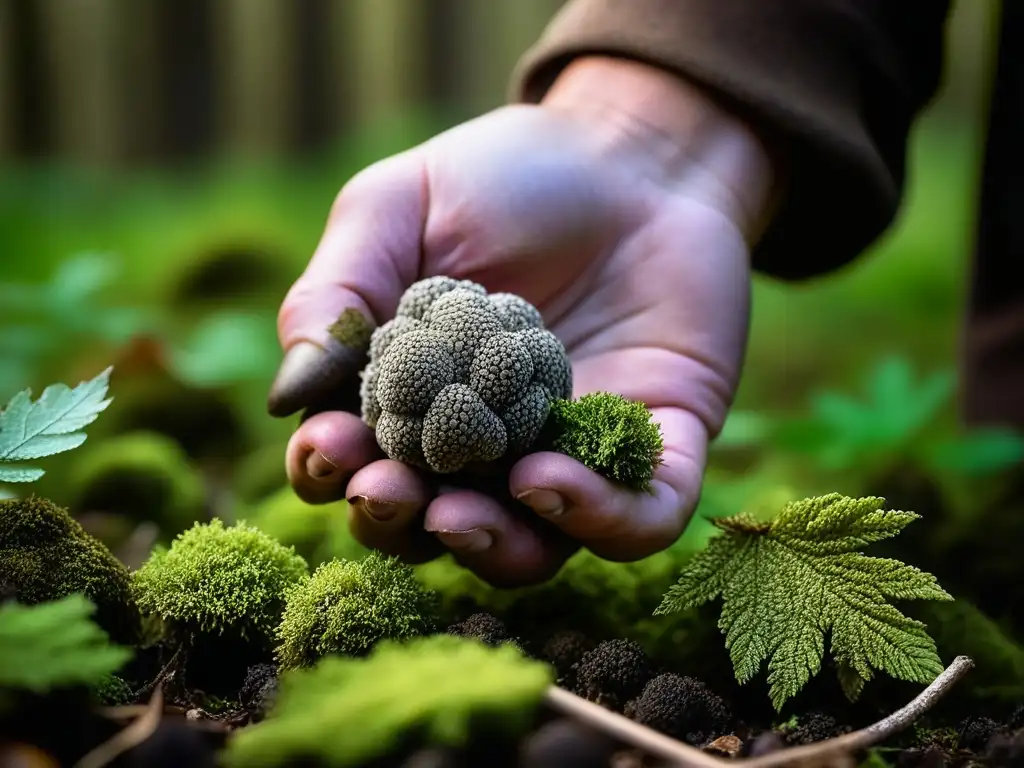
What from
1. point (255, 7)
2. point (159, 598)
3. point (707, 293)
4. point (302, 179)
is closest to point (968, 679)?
point (707, 293)

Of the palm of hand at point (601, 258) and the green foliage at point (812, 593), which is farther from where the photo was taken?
the palm of hand at point (601, 258)

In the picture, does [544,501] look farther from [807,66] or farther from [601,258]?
[807,66]

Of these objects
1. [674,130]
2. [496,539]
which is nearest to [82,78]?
[674,130]

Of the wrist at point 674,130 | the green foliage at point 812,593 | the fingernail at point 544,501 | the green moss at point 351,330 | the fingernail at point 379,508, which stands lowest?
the green foliage at point 812,593

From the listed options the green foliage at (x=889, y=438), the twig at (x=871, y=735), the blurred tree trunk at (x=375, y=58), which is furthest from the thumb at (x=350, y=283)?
the blurred tree trunk at (x=375, y=58)

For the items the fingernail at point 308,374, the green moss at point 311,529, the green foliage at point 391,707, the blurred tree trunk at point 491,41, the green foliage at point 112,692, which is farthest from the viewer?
the blurred tree trunk at point 491,41

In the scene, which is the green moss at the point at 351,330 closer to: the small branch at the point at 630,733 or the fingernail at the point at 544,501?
the fingernail at the point at 544,501
